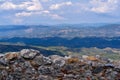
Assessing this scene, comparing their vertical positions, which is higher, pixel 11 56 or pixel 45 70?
pixel 11 56

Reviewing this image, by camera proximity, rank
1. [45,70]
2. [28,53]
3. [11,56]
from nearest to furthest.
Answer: [45,70] → [11,56] → [28,53]

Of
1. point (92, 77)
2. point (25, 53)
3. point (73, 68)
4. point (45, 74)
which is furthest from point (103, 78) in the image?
point (25, 53)

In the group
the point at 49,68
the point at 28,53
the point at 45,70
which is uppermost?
the point at 28,53

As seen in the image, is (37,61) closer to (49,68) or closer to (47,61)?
(47,61)

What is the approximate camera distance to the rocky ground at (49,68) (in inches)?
869

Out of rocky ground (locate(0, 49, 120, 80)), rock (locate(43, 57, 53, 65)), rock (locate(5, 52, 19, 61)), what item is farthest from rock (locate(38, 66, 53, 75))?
rock (locate(5, 52, 19, 61))

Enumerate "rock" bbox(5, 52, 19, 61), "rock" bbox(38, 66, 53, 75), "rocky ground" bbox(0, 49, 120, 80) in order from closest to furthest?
"rocky ground" bbox(0, 49, 120, 80) → "rock" bbox(38, 66, 53, 75) → "rock" bbox(5, 52, 19, 61)

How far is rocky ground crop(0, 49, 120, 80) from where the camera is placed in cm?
2206

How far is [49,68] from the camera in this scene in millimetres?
22344

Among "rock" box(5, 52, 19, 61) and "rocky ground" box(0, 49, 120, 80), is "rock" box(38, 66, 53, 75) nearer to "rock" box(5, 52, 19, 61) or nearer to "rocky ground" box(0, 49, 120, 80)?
"rocky ground" box(0, 49, 120, 80)

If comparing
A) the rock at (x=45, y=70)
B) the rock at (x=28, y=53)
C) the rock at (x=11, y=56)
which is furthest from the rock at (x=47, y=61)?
the rock at (x=11, y=56)

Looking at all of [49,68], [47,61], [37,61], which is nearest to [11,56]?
[37,61]

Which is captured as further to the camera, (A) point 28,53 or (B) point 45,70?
(A) point 28,53

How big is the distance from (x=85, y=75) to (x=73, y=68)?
1.06 meters
